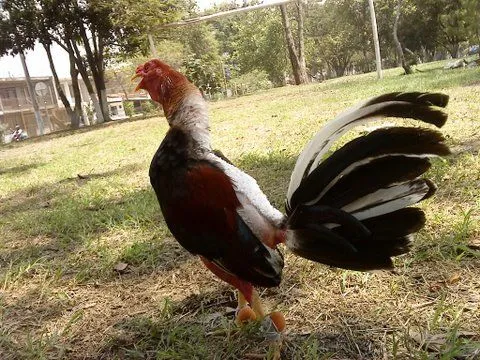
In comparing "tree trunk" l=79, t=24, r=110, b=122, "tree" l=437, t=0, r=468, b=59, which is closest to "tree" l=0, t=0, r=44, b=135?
"tree trunk" l=79, t=24, r=110, b=122

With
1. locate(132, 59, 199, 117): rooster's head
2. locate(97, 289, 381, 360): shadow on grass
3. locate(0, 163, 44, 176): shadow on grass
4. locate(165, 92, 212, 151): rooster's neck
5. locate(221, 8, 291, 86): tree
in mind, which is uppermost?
locate(221, 8, 291, 86): tree

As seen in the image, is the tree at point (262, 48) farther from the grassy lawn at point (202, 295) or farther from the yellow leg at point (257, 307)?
the yellow leg at point (257, 307)

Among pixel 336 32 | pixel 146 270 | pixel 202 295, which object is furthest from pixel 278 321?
pixel 336 32

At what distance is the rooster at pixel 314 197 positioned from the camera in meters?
1.45

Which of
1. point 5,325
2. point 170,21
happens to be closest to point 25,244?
point 5,325

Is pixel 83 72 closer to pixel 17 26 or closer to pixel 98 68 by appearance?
pixel 98 68

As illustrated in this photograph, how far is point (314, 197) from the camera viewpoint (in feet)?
5.23

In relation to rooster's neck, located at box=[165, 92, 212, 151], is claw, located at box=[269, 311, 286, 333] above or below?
below

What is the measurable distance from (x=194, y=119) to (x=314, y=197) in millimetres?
675

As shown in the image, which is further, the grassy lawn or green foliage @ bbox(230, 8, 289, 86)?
green foliage @ bbox(230, 8, 289, 86)

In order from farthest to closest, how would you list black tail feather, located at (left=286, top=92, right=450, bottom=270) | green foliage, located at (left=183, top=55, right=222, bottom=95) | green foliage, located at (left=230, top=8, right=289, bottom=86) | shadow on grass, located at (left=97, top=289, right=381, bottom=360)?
green foliage, located at (left=230, top=8, right=289, bottom=86), green foliage, located at (left=183, top=55, right=222, bottom=95), shadow on grass, located at (left=97, top=289, right=381, bottom=360), black tail feather, located at (left=286, top=92, right=450, bottom=270)

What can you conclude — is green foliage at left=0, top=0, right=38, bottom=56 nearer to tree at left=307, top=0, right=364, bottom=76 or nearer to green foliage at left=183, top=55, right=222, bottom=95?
green foliage at left=183, top=55, right=222, bottom=95

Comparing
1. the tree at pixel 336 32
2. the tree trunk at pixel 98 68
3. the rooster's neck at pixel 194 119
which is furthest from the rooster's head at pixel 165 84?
the tree at pixel 336 32

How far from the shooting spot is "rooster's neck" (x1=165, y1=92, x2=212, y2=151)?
1.81 meters
